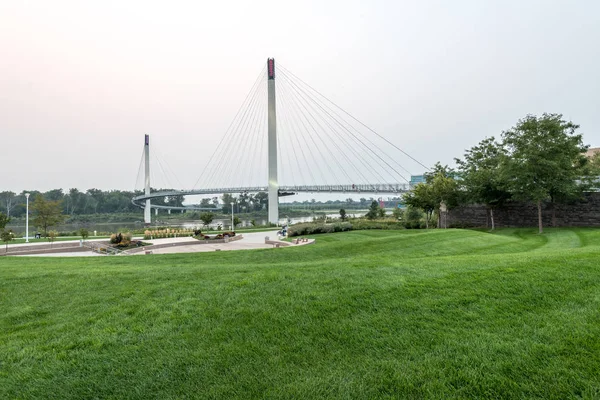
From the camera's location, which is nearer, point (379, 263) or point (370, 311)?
point (370, 311)

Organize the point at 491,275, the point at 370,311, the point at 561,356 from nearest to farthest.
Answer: the point at 561,356 < the point at 370,311 < the point at 491,275

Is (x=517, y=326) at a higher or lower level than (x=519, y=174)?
lower

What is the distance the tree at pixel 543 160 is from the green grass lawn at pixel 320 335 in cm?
1463

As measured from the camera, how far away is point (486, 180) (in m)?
21.6

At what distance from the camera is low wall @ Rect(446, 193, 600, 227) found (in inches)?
772

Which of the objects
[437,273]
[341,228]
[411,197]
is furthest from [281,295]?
[411,197]

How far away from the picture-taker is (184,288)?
16.3 feet

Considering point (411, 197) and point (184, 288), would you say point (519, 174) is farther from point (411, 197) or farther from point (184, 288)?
point (184, 288)

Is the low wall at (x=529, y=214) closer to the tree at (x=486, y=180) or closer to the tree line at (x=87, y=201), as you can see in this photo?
the tree at (x=486, y=180)

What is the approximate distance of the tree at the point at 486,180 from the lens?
21077mm

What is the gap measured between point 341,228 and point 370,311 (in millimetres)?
19015

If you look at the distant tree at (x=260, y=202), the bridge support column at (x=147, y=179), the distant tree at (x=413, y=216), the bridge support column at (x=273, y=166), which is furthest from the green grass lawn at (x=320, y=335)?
the distant tree at (x=260, y=202)

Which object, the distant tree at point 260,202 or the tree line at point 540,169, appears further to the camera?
the distant tree at point 260,202

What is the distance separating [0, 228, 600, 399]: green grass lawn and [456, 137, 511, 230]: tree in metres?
17.8
